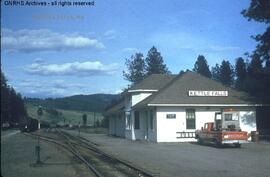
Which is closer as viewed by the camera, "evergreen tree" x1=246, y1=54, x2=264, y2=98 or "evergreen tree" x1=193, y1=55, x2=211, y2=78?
"evergreen tree" x1=246, y1=54, x2=264, y2=98

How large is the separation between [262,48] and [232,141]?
43.1ft

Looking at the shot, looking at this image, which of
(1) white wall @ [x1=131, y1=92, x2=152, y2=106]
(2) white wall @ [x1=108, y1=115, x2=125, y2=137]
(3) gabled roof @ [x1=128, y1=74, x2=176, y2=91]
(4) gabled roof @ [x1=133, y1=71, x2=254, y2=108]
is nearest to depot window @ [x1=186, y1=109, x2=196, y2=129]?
(4) gabled roof @ [x1=133, y1=71, x2=254, y2=108]

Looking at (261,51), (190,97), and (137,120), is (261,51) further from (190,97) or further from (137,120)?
(137,120)

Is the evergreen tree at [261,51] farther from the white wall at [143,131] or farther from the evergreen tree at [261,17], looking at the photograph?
the white wall at [143,131]

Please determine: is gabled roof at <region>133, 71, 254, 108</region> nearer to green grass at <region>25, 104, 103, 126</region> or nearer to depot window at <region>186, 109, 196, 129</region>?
depot window at <region>186, 109, 196, 129</region>

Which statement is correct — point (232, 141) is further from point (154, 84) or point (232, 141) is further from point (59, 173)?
point (154, 84)

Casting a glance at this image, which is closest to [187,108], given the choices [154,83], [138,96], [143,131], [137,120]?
[143,131]

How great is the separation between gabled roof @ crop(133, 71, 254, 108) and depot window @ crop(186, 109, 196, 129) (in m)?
0.74

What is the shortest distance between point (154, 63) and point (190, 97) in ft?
209

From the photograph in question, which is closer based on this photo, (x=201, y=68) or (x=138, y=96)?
(x=138, y=96)

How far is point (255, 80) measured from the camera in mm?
44875

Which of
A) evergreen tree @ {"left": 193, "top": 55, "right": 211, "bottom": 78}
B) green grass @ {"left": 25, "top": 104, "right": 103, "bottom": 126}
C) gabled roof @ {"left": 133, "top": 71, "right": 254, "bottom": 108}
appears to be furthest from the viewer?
green grass @ {"left": 25, "top": 104, "right": 103, "bottom": 126}

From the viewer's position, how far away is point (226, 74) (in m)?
104

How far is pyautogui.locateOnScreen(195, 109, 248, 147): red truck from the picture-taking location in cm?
3052
